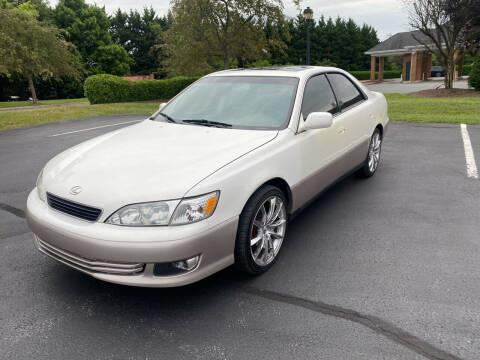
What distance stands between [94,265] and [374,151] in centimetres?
452

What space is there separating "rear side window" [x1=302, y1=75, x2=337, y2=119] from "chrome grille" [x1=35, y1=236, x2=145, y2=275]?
2224 millimetres

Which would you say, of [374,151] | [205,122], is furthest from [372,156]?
[205,122]

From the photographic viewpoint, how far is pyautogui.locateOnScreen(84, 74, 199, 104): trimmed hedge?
74.3ft

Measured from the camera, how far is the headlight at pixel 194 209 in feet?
8.96

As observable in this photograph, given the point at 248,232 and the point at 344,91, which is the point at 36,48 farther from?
the point at 248,232

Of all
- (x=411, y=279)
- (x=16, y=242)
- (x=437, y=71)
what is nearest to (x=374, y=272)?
(x=411, y=279)

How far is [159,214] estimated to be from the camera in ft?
8.98

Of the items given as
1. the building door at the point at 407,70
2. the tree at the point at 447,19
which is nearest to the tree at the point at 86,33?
the building door at the point at 407,70

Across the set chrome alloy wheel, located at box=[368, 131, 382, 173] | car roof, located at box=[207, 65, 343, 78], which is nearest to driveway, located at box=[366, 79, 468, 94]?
chrome alloy wheel, located at box=[368, 131, 382, 173]

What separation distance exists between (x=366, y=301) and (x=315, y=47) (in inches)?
2466

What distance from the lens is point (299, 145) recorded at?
3840mm

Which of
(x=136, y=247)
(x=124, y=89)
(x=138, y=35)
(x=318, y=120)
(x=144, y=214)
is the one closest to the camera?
(x=136, y=247)

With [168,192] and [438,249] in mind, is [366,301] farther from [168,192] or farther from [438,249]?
[168,192]

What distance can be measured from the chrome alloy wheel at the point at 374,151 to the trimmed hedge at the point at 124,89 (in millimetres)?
19492
